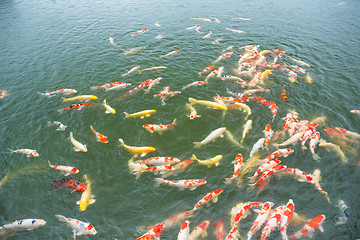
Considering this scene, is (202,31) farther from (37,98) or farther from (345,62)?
(37,98)

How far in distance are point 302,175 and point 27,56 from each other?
997 inches

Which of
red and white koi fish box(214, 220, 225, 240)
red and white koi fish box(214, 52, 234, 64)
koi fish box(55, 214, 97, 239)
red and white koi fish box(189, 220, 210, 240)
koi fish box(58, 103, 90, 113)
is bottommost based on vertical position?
red and white koi fish box(214, 220, 225, 240)

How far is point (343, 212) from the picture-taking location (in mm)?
8219

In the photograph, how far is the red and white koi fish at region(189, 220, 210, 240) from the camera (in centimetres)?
768

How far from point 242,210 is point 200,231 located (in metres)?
1.84

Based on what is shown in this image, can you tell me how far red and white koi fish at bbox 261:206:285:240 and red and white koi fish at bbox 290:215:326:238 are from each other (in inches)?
28.0

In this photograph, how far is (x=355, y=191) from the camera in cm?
898

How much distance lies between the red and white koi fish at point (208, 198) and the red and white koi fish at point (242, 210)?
0.84 m

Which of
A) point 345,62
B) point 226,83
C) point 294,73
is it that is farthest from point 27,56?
point 345,62

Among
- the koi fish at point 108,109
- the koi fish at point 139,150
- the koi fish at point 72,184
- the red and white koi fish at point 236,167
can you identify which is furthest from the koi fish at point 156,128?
the koi fish at point 72,184

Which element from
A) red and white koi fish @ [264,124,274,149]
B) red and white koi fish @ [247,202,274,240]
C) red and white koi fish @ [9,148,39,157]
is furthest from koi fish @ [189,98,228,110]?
red and white koi fish @ [9,148,39,157]

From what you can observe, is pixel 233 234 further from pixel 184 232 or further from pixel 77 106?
pixel 77 106

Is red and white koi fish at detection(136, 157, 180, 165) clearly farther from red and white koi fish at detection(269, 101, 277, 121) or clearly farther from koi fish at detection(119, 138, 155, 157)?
red and white koi fish at detection(269, 101, 277, 121)

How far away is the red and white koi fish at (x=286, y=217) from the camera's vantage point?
7416 mm
